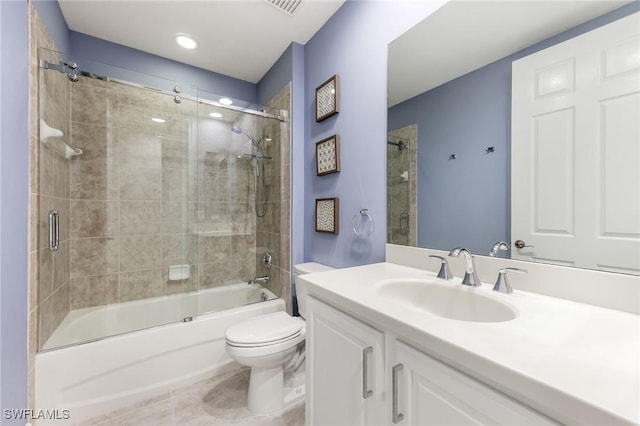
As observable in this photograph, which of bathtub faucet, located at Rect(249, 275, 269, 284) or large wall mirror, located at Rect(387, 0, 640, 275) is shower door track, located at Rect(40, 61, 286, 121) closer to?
large wall mirror, located at Rect(387, 0, 640, 275)

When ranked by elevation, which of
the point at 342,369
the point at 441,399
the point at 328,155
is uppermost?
the point at 328,155

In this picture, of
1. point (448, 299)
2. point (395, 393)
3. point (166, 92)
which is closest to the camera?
point (395, 393)

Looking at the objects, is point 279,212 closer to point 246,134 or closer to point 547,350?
point 246,134

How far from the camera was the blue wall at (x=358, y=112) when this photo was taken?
1414 mm

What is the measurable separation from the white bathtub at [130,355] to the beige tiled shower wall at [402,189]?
4.07ft

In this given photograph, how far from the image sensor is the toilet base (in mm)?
1441

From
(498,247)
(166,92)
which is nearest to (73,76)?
(166,92)

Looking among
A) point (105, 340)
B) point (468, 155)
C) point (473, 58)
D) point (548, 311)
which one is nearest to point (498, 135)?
point (468, 155)

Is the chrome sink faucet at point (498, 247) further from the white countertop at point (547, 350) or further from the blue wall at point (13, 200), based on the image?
the blue wall at point (13, 200)

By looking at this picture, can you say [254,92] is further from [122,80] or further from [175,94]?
[122,80]

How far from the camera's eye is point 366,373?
0.78m

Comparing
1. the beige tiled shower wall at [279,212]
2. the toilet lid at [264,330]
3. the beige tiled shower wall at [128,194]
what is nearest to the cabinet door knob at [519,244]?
the toilet lid at [264,330]

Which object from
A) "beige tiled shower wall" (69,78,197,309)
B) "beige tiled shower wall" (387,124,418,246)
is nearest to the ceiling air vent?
"beige tiled shower wall" (69,78,197,309)

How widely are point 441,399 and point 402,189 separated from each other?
3.13 feet
